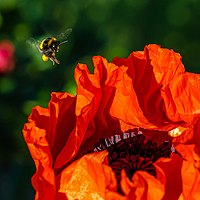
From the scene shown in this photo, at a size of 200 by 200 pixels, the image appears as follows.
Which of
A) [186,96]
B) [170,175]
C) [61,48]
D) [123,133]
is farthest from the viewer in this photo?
[61,48]

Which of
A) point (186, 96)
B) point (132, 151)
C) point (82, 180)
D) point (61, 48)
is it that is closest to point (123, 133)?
point (132, 151)

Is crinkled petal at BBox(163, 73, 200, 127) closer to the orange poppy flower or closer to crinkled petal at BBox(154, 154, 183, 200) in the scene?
the orange poppy flower

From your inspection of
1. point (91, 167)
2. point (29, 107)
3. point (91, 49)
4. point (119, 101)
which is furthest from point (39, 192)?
point (91, 49)

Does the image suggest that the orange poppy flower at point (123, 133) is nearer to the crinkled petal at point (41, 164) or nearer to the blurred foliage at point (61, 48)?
the crinkled petal at point (41, 164)

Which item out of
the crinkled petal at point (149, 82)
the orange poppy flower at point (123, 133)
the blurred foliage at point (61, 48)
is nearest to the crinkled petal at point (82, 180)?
the orange poppy flower at point (123, 133)

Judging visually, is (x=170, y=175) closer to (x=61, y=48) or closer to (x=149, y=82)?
(x=149, y=82)

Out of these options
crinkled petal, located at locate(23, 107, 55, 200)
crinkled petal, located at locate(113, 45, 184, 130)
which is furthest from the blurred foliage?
crinkled petal, located at locate(23, 107, 55, 200)

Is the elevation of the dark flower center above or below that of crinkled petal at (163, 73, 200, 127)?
below
